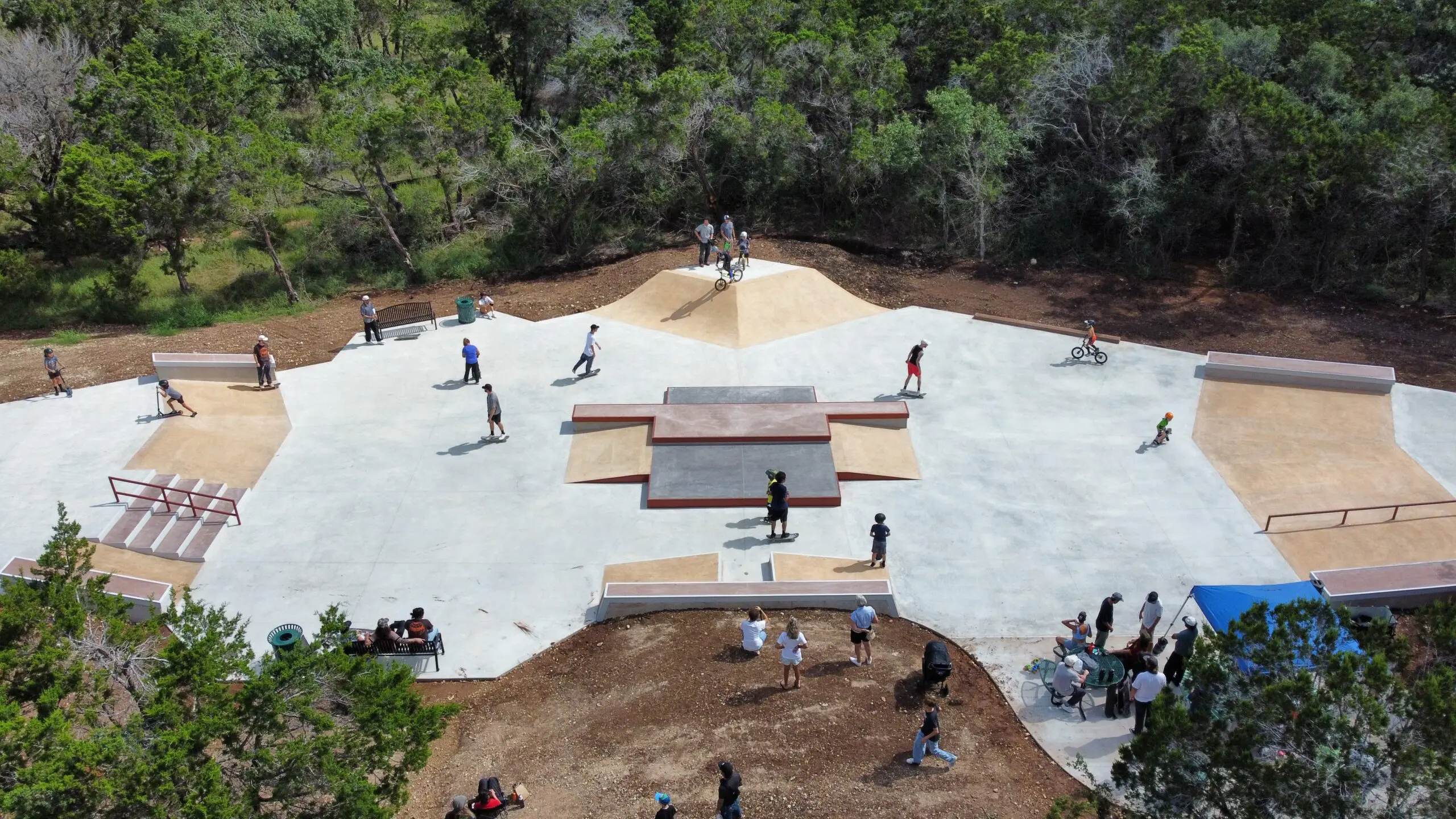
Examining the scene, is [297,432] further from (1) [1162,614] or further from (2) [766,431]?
(1) [1162,614]

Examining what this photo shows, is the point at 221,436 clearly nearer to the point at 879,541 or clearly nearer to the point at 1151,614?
the point at 879,541

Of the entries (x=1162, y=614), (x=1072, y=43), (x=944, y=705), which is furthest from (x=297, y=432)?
(x=1072, y=43)

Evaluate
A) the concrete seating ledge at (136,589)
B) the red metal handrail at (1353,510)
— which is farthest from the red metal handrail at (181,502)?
the red metal handrail at (1353,510)

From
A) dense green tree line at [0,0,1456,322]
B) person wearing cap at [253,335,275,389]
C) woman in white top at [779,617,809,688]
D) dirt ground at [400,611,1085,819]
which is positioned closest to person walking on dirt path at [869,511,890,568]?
dirt ground at [400,611,1085,819]

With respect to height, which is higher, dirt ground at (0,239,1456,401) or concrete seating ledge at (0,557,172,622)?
dirt ground at (0,239,1456,401)

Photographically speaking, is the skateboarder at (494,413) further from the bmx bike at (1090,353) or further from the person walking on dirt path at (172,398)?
the bmx bike at (1090,353)

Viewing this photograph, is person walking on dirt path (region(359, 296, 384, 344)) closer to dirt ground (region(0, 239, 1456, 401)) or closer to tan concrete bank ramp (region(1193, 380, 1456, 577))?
dirt ground (region(0, 239, 1456, 401))
